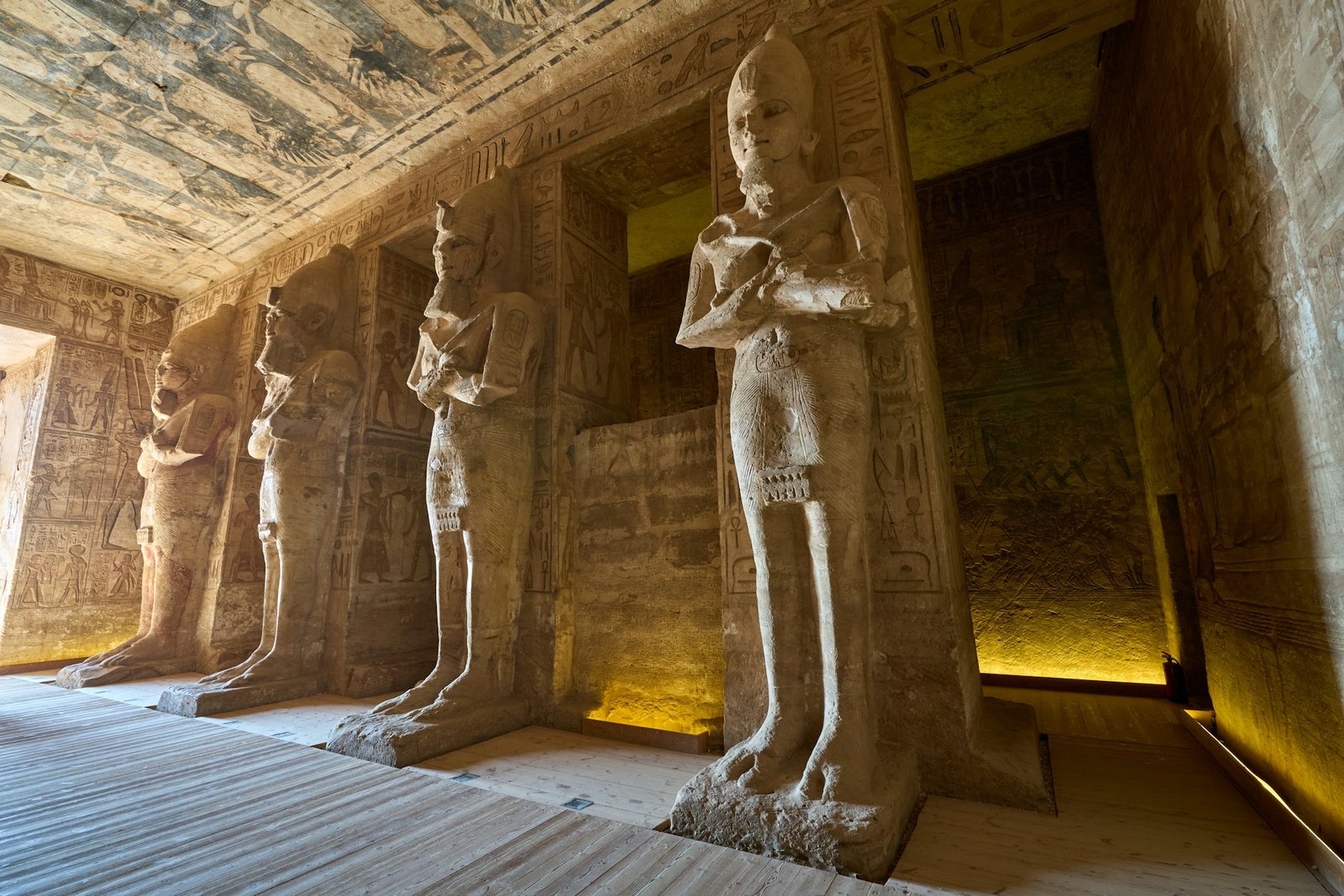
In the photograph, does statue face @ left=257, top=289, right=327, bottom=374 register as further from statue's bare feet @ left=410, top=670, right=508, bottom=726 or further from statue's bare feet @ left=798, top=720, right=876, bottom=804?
statue's bare feet @ left=798, top=720, right=876, bottom=804

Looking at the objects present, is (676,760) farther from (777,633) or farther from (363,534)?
(363,534)

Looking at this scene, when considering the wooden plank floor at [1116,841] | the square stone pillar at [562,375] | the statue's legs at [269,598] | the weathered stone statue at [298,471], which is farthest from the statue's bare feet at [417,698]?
the wooden plank floor at [1116,841]

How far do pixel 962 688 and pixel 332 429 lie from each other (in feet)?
16.7

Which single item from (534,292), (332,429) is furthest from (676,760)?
(332,429)

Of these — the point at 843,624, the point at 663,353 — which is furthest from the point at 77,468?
the point at 843,624

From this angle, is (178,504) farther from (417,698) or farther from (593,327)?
(593,327)

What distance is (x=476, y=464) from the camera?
392 centimetres

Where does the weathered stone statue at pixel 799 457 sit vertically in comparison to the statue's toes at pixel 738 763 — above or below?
above

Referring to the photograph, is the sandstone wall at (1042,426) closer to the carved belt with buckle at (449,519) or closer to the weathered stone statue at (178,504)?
the carved belt with buckle at (449,519)

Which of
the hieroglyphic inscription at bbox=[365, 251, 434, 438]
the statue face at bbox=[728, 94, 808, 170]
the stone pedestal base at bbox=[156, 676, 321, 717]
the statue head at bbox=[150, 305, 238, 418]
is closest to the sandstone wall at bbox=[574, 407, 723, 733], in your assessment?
the statue face at bbox=[728, 94, 808, 170]

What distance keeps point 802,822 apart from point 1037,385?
5097 millimetres

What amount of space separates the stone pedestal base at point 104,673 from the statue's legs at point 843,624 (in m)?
6.31

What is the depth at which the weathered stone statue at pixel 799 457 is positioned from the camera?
2.26 metres

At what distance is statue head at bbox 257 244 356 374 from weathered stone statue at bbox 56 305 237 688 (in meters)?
1.59
